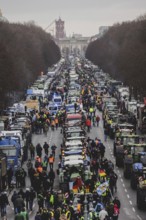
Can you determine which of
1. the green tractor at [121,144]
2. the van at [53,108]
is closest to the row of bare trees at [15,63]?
the van at [53,108]

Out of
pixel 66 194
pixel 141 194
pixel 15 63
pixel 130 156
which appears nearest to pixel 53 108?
pixel 15 63

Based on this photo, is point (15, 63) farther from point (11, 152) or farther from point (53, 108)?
point (11, 152)

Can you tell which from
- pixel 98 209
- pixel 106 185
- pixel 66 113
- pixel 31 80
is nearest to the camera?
pixel 98 209

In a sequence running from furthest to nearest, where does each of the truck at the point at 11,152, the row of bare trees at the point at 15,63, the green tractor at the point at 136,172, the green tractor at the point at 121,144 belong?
1. the row of bare trees at the point at 15,63
2. the green tractor at the point at 121,144
3. the truck at the point at 11,152
4. the green tractor at the point at 136,172

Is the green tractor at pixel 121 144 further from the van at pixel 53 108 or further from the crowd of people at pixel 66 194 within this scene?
the van at pixel 53 108

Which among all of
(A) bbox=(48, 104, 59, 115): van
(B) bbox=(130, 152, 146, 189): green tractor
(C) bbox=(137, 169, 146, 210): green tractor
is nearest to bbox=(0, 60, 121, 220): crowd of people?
(B) bbox=(130, 152, 146, 189): green tractor

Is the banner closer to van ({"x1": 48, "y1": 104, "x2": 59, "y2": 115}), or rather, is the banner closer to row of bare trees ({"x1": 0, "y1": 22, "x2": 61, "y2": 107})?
van ({"x1": 48, "y1": 104, "x2": 59, "y2": 115})

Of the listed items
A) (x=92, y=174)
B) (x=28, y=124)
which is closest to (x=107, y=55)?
(x=28, y=124)

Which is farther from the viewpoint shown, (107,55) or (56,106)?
(107,55)

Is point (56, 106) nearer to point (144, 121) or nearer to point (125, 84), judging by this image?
point (144, 121)

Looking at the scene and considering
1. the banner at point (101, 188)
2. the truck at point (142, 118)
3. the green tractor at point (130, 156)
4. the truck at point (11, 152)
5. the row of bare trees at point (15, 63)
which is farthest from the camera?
the row of bare trees at point (15, 63)

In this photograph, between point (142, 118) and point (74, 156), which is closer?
point (74, 156)
